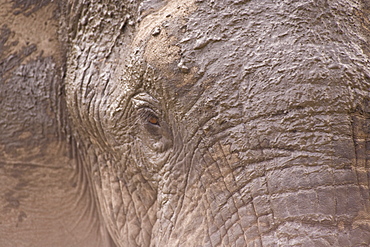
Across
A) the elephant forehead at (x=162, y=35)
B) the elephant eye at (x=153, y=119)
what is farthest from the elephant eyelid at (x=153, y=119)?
the elephant forehead at (x=162, y=35)

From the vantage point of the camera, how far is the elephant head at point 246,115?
121 centimetres

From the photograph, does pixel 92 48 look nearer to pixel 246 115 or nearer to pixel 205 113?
pixel 205 113

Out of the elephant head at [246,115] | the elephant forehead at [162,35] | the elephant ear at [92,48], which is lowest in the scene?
the elephant head at [246,115]

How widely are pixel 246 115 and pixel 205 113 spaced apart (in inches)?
4.3

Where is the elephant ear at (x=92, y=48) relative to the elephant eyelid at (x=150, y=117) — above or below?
above

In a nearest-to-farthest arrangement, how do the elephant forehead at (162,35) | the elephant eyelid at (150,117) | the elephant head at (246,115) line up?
the elephant head at (246,115) < the elephant forehead at (162,35) < the elephant eyelid at (150,117)

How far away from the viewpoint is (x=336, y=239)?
3.90 feet

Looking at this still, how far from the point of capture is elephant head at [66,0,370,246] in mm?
1205

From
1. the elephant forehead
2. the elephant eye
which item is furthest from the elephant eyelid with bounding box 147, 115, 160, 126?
the elephant forehead

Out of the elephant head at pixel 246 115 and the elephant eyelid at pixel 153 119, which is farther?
the elephant eyelid at pixel 153 119

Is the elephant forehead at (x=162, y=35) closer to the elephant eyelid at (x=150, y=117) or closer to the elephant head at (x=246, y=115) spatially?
the elephant head at (x=246, y=115)

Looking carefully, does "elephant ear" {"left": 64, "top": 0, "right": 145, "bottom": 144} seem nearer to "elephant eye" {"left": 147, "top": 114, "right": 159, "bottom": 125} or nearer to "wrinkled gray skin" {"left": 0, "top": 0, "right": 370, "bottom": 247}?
"wrinkled gray skin" {"left": 0, "top": 0, "right": 370, "bottom": 247}

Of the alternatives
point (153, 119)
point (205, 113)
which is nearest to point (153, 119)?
point (153, 119)

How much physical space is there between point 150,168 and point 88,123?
28 centimetres
